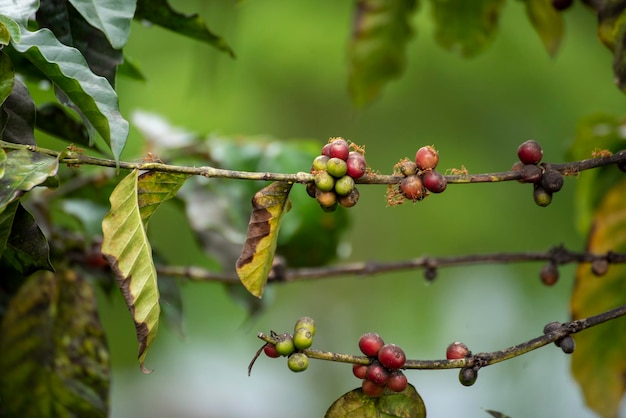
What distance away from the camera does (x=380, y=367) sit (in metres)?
0.69

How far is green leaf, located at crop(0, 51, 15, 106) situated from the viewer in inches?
28.1

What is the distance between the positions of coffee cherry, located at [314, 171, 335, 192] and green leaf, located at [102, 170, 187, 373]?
0.52ft

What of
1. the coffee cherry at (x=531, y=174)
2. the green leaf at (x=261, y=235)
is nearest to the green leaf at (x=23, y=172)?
the green leaf at (x=261, y=235)

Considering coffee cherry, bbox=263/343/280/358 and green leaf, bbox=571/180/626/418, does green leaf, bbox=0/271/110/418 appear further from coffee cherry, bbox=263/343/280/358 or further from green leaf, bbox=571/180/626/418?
green leaf, bbox=571/180/626/418

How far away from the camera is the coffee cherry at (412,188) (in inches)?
27.2

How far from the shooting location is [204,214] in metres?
1.36

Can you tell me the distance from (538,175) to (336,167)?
0.62 ft

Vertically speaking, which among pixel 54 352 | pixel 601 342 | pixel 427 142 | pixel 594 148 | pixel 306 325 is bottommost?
pixel 54 352

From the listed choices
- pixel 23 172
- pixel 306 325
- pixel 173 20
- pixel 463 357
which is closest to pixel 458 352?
pixel 463 357

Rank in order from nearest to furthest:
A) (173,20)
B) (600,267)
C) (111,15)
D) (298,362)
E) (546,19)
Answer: (298,362), (111,15), (173,20), (600,267), (546,19)

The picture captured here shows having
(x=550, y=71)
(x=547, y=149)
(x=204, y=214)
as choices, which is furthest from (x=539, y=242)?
(x=204, y=214)

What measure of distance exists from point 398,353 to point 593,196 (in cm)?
82

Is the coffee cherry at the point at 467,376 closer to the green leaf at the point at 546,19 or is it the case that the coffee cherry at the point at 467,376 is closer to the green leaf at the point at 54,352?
the green leaf at the point at 54,352

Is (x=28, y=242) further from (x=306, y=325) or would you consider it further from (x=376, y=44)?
(x=376, y=44)
